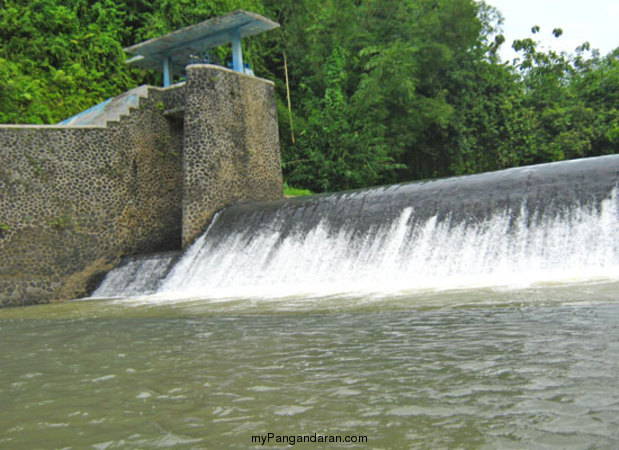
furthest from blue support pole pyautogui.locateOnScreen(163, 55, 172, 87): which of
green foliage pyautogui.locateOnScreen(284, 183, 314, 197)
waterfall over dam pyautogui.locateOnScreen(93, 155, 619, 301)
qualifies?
waterfall over dam pyautogui.locateOnScreen(93, 155, 619, 301)

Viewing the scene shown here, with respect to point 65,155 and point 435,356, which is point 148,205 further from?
point 435,356

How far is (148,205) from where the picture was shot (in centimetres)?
1498

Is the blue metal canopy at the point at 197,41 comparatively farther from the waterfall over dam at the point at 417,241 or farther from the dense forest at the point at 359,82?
the waterfall over dam at the point at 417,241

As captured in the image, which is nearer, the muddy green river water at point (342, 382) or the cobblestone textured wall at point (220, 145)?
the muddy green river water at point (342, 382)

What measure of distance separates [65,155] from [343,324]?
420 inches

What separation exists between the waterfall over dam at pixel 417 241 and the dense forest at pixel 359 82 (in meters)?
8.53

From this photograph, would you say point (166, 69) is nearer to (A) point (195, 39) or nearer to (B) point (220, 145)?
(A) point (195, 39)

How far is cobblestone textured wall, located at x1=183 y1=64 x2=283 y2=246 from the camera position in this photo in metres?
14.2

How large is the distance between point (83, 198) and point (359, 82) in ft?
41.2

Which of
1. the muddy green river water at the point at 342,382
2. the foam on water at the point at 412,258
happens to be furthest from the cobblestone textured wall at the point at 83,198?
the muddy green river water at the point at 342,382

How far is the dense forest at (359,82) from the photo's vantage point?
753 inches

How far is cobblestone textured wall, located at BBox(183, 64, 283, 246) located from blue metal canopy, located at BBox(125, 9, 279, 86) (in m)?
1.31

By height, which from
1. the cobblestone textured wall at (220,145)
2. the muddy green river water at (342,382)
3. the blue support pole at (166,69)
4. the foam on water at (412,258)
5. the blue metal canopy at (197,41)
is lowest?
the foam on water at (412,258)

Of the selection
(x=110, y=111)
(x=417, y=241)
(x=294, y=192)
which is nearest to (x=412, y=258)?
(x=417, y=241)
